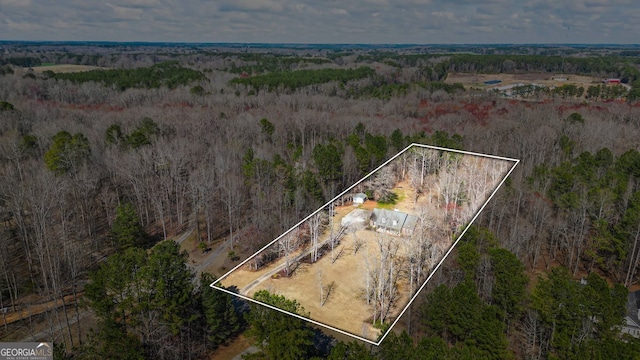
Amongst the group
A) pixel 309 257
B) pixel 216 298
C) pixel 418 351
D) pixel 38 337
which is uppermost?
pixel 309 257

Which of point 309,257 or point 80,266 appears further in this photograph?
point 80,266

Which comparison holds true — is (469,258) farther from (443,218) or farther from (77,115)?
(77,115)

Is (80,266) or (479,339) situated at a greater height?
(479,339)

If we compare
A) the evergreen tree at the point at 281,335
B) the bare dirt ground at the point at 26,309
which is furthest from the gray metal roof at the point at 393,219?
the bare dirt ground at the point at 26,309

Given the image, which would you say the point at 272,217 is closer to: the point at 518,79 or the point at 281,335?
the point at 281,335

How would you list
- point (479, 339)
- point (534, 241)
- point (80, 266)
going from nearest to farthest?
point (479, 339) < point (80, 266) < point (534, 241)

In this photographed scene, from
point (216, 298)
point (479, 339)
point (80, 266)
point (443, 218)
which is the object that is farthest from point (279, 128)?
point (443, 218)

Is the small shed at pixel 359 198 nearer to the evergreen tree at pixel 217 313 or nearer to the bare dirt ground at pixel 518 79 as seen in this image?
the evergreen tree at pixel 217 313
